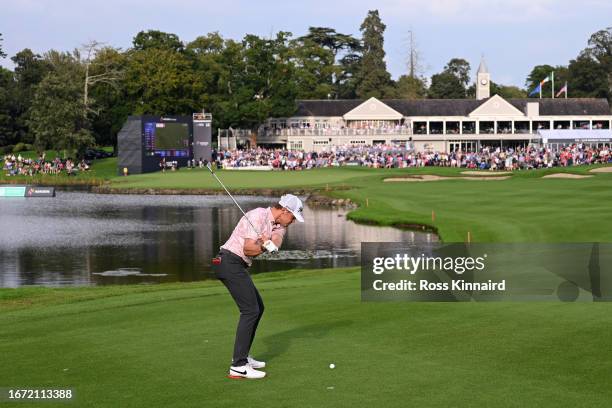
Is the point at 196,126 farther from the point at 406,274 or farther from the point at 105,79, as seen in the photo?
the point at 406,274

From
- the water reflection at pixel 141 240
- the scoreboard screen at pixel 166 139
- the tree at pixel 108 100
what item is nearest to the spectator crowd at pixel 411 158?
the scoreboard screen at pixel 166 139

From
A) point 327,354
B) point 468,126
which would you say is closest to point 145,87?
point 468,126

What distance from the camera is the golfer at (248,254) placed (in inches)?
468

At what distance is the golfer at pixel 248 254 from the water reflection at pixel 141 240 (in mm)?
21841

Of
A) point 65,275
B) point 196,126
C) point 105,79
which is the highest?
point 105,79

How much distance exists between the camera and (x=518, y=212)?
49.0 meters

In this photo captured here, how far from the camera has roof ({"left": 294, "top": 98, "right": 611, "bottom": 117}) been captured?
464ft

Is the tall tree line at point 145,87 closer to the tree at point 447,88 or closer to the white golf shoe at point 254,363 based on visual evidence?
the tree at point 447,88

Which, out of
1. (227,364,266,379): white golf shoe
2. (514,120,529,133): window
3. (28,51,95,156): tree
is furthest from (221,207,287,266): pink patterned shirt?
(514,120,529,133): window

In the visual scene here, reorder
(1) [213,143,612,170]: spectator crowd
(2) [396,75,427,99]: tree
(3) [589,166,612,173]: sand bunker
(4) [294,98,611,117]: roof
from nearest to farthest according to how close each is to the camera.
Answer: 1. (3) [589,166,612,173]: sand bunker
2. (1) [213,143,612,170]: spectator crowd
3. (4) [294,98,611,117]: roof
4. (2) [396,75,427,99]: tree

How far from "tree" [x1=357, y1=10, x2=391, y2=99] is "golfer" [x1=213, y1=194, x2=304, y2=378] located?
165906 mm

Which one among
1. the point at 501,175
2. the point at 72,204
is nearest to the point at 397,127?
the point at 501,175

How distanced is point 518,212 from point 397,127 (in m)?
88.5

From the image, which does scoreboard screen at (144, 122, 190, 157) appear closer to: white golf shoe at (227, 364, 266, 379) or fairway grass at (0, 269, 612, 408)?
fairway grass at (0, 269, 612, 408)
